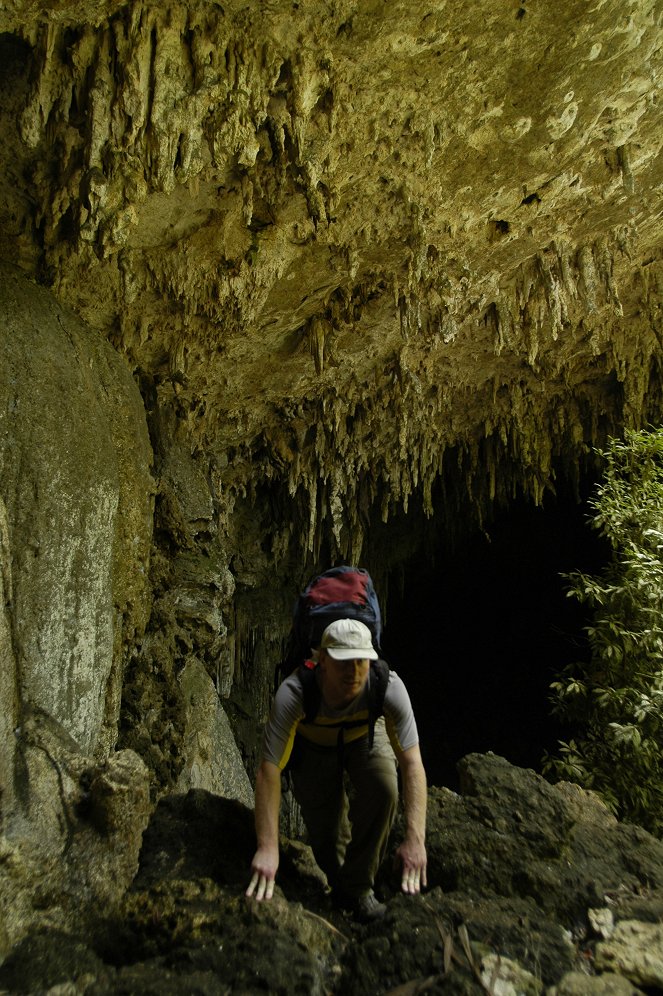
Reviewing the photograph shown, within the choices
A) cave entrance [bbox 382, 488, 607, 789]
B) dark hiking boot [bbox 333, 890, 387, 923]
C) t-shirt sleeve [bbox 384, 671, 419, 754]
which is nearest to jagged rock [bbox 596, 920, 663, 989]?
dark hiking boot [bbox 333, 890, 387, 923]

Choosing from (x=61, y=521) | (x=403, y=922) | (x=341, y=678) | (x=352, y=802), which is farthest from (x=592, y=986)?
(x=61, y=521)

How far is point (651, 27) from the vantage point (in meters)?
4.05

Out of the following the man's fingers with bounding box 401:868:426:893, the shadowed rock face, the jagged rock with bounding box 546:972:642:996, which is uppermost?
the shadowed rock face

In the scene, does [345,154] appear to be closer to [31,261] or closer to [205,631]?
[31,261]

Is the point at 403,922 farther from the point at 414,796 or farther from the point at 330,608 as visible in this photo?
the point at 330,608

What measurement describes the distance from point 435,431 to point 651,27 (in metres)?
5.26

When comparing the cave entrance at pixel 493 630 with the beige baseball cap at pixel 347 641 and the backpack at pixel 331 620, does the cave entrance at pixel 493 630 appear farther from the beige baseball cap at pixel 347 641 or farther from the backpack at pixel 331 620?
the beige baseball cap at pixel 347 641

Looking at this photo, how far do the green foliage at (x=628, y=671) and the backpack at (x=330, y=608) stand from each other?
9.20 feet

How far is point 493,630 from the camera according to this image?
41.3 ft

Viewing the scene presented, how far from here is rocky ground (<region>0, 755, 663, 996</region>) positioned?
1.99 meters

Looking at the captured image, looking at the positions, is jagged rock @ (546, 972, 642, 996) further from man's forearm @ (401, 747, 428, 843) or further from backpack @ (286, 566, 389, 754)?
backpack @ (286, 566, 389, 754)

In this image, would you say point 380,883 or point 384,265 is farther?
point 384,265

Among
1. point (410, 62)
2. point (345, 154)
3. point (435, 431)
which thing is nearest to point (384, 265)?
point (345, 154)

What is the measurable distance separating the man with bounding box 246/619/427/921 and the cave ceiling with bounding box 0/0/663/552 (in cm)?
283
